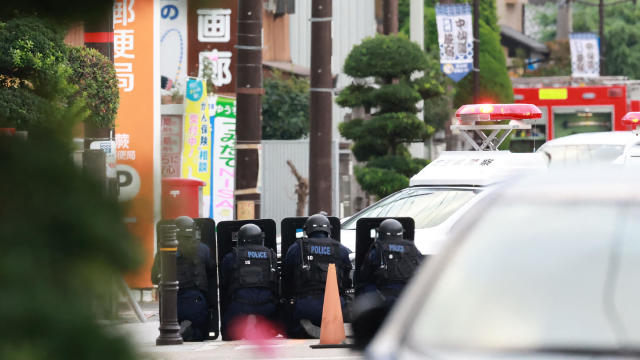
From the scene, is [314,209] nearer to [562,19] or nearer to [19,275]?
[19,275]

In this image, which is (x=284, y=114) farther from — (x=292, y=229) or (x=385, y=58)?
(x=292, y=229)

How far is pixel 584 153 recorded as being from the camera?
14.9m

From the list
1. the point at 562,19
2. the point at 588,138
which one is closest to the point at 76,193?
the point at 588,138

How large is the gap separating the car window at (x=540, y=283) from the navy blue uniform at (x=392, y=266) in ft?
23.7

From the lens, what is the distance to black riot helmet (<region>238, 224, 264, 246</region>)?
10.8 m

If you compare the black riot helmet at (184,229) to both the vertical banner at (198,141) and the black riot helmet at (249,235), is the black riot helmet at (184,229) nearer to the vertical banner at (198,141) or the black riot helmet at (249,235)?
the black riot helmet at (249,235)

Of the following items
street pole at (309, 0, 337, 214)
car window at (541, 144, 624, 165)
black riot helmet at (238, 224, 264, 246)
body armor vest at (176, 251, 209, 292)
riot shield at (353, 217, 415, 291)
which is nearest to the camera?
black riot helmet at (238, 224, 264, 246)

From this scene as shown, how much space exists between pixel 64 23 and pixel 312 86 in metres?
16.5

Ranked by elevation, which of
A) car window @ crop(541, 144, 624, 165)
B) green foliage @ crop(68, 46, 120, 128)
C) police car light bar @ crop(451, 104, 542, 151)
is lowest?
car window @ crop(541, 144, 624, 165)

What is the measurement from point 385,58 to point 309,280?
13.0 metres

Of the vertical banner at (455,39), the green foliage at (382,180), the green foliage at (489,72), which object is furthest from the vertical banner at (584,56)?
the green foliage at (382,180)

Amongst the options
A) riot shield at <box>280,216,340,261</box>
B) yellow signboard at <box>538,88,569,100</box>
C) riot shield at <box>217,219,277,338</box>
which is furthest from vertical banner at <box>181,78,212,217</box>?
yellow signboard at <box>538,88,569,100</box>

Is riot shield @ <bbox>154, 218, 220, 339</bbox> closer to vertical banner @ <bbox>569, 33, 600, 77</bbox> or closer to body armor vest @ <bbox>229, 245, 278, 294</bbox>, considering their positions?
body armor vest @ <bbox>229, 245, 278, 294</bbox>

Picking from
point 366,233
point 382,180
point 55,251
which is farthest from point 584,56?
point 55,251
